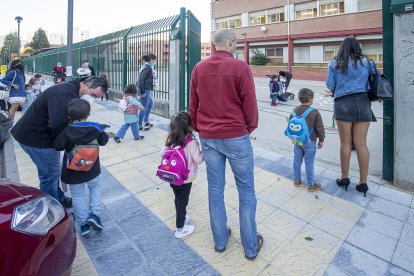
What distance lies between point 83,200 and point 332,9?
93.1 feet

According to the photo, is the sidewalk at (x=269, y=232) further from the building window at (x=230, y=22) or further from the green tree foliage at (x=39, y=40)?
the green tree foliage at (x=39, y=40)

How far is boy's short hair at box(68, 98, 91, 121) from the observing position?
284cm

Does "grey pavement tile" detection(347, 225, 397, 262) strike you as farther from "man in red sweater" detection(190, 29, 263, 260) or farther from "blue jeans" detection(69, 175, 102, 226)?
"blue jeans" detection(69, 175, 102, 226)

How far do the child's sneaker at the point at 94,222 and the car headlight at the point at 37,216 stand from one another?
0.80 metres

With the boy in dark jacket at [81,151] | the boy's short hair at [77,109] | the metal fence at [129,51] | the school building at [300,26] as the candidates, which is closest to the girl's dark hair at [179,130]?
the boy in dark jacket at [81,151]

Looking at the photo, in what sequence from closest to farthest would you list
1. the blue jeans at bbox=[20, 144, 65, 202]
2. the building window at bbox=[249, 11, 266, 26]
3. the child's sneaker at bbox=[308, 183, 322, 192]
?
the blue jeans at bbox=[20, 144, 65, 202], the child's sneaker at bbox=[308, 183, 322, 192], the building window at bbox=[249, 11, 266, 26]

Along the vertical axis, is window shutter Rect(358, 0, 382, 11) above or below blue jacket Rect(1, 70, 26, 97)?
above

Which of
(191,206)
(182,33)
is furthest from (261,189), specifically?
(182,33)

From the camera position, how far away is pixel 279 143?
270 inches

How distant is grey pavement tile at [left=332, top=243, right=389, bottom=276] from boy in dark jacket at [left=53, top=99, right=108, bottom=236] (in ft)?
7.28

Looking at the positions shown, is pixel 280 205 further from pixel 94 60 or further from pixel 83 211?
pixel 94 60

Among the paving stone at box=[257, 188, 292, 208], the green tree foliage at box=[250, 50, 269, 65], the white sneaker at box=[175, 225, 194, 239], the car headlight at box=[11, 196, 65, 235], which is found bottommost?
the white sneaker at box=[175, 225, 194, 239]

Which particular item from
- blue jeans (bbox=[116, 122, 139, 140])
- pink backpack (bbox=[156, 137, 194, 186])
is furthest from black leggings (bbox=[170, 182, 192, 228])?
blue jeans (bbox=[116, 122, 139, 140])

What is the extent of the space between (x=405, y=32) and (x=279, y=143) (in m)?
3.39
